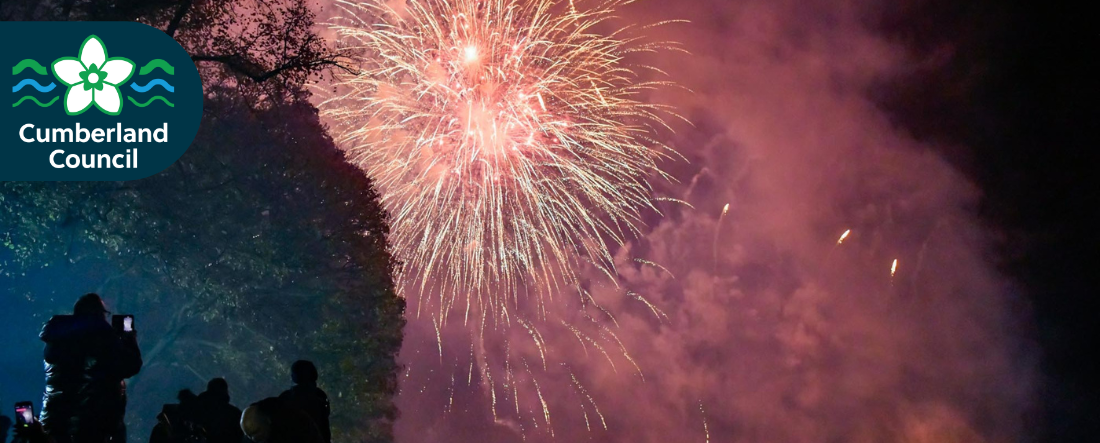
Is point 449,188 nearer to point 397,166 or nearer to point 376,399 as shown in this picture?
point 397,166

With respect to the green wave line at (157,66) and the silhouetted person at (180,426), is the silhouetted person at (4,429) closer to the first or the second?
the silhouetted person at (180,426)

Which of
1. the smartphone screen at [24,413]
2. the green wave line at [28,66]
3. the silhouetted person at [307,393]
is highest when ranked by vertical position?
the green wave line at [28,66]

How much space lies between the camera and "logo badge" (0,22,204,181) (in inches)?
465

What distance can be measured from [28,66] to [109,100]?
119 centimetres

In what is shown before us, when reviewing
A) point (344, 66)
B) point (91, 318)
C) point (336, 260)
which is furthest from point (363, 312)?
point (91, 318)

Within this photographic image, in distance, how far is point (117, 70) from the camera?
1211 centimetres

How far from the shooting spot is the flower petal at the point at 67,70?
38.8ft

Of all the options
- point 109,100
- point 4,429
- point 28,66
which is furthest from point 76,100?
point 4,429

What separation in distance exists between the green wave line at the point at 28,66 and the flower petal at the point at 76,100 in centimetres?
47

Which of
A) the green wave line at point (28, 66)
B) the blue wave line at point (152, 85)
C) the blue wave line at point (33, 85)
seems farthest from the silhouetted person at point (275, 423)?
the green wave line at point (28, 66)

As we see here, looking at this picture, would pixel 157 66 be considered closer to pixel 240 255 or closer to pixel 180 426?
pixel 240 255

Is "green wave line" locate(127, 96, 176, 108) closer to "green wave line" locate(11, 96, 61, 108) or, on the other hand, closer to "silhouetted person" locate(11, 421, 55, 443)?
"green wave line" locate(11, 96, 61, 108)

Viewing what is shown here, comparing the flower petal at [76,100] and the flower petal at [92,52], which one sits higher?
the flower petal at [92,52]

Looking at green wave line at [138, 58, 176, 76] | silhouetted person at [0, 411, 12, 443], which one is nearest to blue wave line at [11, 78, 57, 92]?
green wave line at [138, 58, 176, 76]
